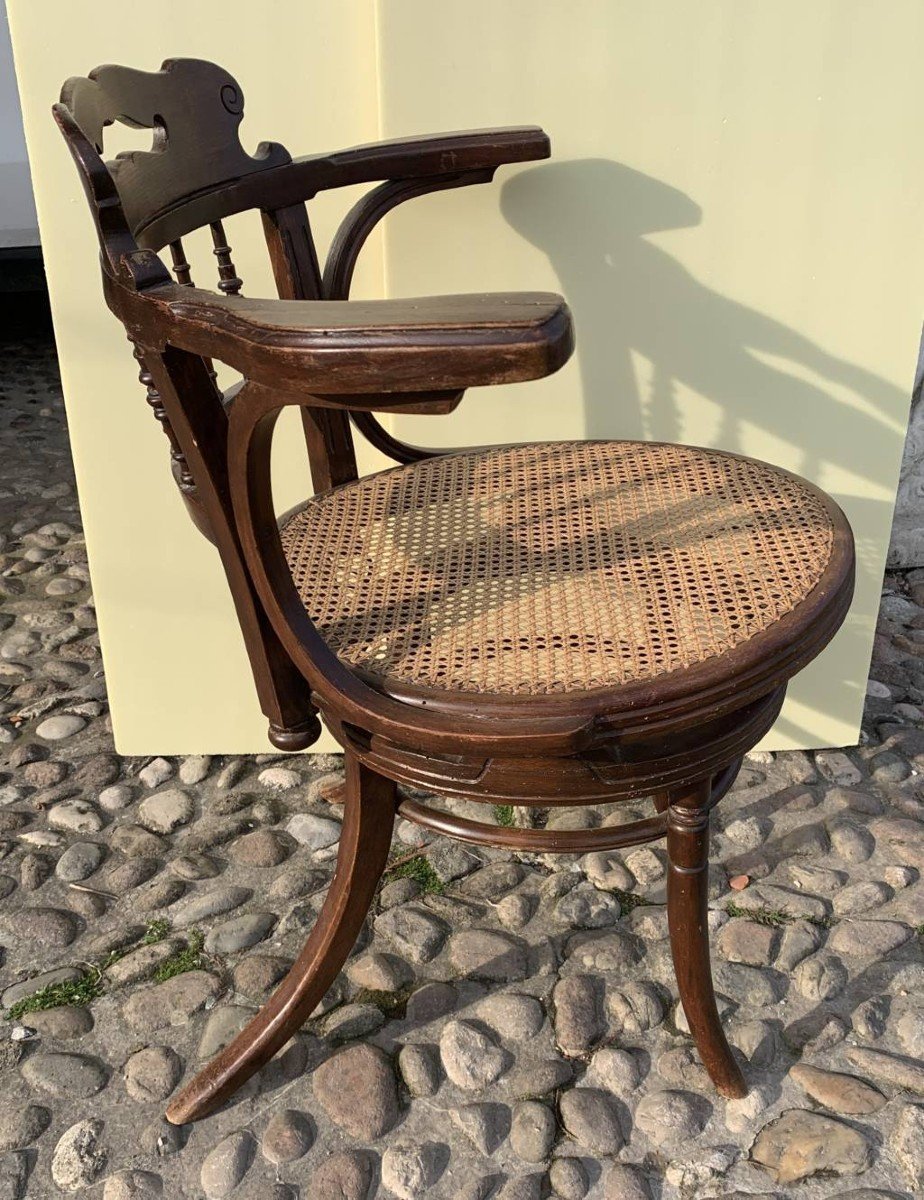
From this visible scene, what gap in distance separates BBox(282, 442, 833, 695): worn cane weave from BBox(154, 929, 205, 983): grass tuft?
683mm

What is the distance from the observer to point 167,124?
4.05 feet

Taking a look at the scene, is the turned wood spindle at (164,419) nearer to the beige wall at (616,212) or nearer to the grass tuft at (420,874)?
the beige wall at (616,212)

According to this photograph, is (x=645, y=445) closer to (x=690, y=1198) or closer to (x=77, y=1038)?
(x=690, y=1198)

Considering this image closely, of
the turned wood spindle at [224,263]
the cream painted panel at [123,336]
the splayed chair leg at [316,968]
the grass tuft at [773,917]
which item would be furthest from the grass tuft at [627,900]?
the turned wood spindle at [224,263]

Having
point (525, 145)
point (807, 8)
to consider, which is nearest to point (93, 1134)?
point (525, 145)

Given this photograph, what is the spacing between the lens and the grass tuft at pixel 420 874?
71.6 inches

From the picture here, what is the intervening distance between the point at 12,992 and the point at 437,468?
0.97m

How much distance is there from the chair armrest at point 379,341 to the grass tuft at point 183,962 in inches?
41.3

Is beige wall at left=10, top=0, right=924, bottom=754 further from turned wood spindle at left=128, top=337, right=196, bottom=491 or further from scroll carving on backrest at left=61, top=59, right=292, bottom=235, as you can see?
turned wood spindle at left=128, top=337, right=196, bottom=491

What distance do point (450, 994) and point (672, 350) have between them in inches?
41.2

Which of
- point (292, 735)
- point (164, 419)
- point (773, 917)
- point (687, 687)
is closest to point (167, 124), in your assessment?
point (164, 419)

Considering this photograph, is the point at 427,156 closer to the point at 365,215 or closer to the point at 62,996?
the point at 365,215

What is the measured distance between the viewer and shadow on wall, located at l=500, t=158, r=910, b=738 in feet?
5.62

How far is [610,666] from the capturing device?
1116 mm
